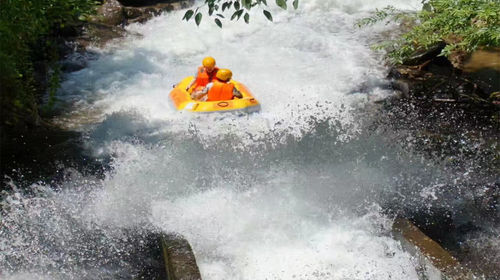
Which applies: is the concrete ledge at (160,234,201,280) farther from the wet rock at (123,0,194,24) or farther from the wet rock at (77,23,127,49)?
the wet rock at (123,0,194,24)

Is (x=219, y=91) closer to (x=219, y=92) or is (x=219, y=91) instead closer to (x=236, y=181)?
(x=219, y=92)

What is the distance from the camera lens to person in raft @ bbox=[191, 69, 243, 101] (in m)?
8.70

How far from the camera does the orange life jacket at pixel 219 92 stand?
28.5 feet

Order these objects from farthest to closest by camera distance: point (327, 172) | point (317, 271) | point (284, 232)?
1. point (327, 172)
2. point (284, 232)
3. point (317, 271)

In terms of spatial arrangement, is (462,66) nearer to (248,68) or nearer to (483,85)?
(483,85)

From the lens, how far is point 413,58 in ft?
31.3

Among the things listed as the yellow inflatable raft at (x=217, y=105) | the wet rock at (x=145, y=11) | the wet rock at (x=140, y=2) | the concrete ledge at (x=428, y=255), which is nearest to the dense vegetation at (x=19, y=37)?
the yellow inflatable raft at (x=217, y=105)

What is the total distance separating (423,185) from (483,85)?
3.39 metres

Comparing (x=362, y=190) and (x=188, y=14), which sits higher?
(x=188, y=14)

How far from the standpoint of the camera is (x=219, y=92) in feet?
28.6

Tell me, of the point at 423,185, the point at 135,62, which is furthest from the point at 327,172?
the point at 135,62

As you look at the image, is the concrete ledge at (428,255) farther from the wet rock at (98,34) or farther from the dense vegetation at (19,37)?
the wet rock at (98,34)

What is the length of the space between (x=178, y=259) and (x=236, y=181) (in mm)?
1944

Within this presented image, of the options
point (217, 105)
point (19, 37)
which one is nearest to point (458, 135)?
point (217, 105)
